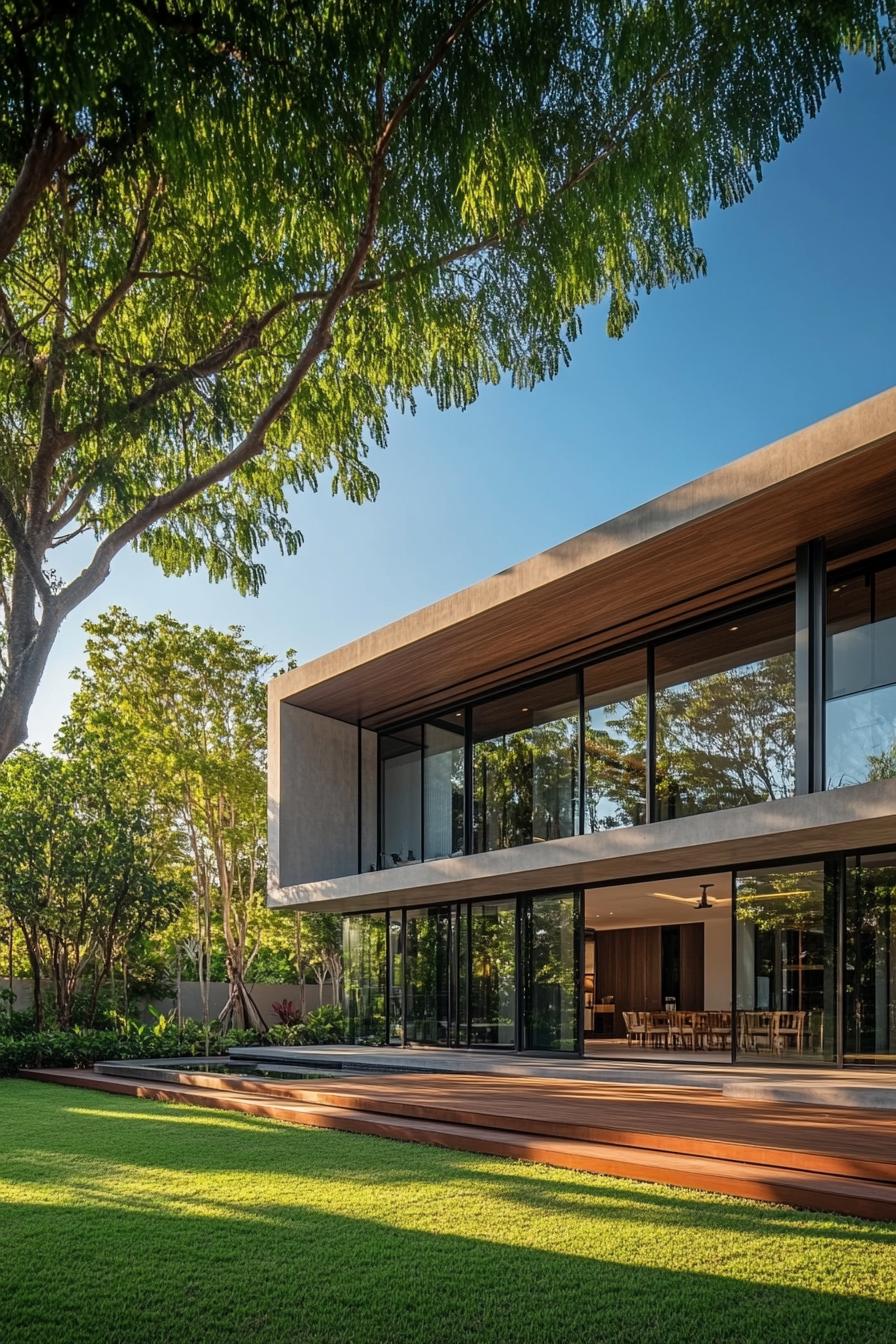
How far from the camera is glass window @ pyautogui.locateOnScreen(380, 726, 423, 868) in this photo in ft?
62.3

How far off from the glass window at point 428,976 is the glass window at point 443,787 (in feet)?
3.70

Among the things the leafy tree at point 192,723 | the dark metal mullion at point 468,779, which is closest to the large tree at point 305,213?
the dark metal mullion at point 468,779

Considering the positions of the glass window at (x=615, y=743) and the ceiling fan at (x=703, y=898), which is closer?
the glass window at (x=615, y=743)

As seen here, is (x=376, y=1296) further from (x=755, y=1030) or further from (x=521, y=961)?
(x=521, y=961)

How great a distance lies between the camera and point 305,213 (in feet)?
17.0

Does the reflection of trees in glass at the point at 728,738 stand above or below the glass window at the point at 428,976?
above

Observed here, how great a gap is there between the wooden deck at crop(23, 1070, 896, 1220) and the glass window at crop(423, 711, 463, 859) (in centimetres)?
539

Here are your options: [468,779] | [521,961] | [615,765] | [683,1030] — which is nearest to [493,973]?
[521,961]

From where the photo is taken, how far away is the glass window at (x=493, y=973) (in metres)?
16.7

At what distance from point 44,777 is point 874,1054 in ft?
45.9

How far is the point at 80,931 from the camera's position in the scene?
63.5 ft

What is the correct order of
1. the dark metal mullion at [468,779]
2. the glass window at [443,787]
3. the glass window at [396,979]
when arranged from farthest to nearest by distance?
the glass window at [396,979]
the glass window at [443,787]
the dark metal mullion at [468,779]

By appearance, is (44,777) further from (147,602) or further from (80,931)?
(147,602)

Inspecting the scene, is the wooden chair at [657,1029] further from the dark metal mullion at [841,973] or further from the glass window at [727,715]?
the dark metal mullion at [841,973]
